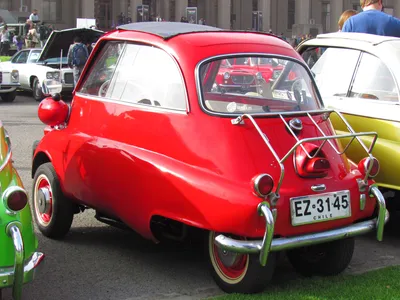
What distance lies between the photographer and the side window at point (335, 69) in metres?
7.02

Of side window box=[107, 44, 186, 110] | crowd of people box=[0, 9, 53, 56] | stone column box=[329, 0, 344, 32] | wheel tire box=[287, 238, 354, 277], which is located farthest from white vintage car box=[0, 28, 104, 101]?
stone column box=[329, 0, 344, 32]

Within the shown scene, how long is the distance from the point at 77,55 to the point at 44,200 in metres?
12.7

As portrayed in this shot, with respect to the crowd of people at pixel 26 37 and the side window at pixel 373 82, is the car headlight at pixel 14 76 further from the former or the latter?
the side window at pixel 373 82

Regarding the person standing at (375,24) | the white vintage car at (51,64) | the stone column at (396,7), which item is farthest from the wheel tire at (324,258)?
the stone column at (396,7)

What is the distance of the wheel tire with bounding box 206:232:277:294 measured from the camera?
4.80 m

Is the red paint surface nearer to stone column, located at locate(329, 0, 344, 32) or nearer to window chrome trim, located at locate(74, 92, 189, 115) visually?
window chrome trim, located at locate(74, 92, 189, 115)

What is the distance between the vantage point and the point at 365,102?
670cm

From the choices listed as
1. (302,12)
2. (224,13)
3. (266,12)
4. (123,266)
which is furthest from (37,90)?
(302,12)

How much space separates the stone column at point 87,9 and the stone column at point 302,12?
21574 mm

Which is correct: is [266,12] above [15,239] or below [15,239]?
above

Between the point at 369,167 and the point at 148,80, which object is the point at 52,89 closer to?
the point at 148,80

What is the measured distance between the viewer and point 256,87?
18.0 feet

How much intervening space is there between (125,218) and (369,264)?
2004mm

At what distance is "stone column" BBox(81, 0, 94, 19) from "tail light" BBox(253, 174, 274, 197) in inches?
2205
